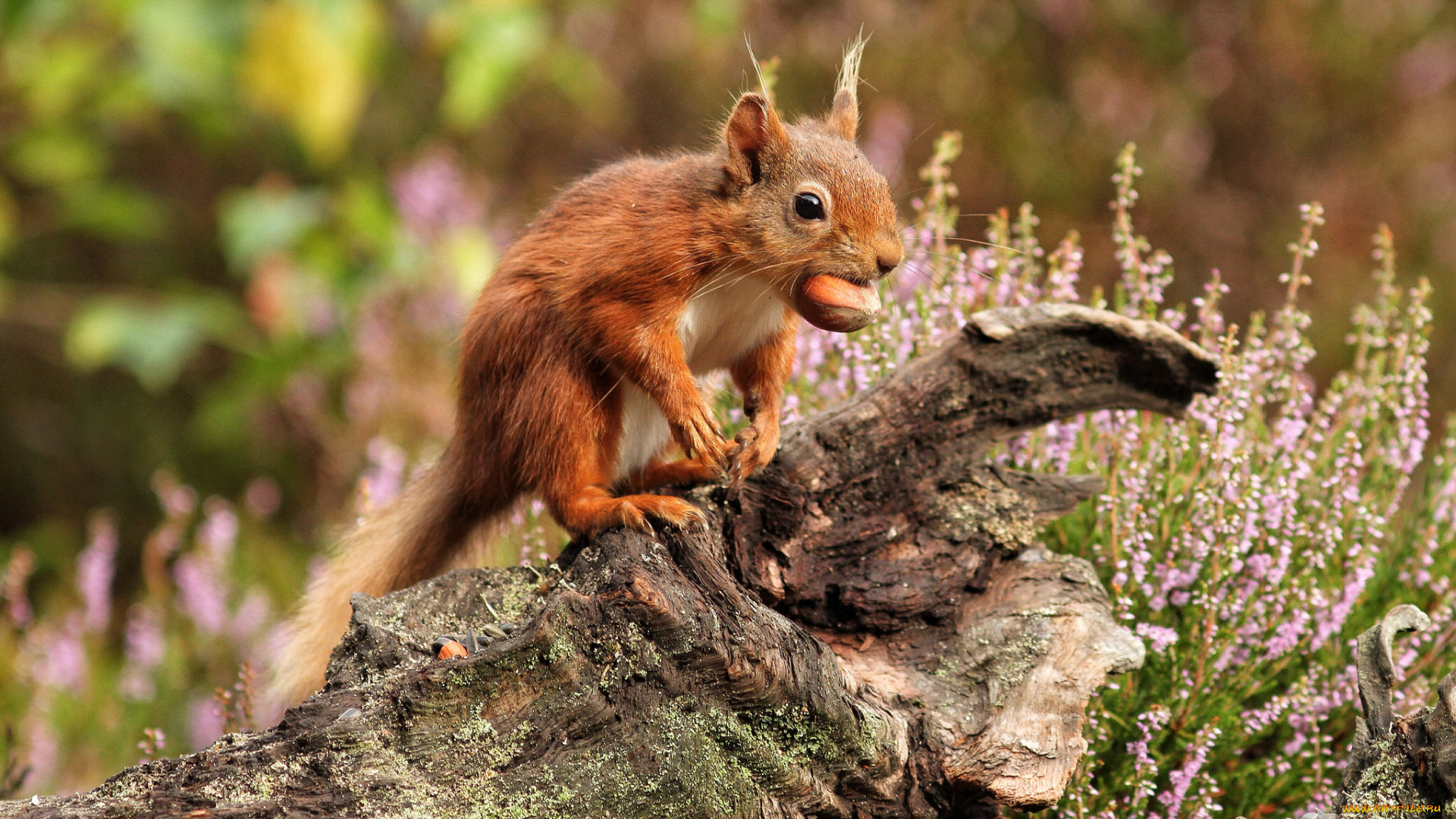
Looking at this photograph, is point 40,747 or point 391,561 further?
point 40,747

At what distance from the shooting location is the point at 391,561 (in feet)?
6.88

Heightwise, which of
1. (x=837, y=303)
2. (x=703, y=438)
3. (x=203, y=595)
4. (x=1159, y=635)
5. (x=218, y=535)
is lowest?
(x=1159, y=635)

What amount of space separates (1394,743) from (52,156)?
153 inches

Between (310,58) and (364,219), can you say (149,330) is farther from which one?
(310,58)

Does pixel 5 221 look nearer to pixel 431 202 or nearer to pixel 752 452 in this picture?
pixel 431 202

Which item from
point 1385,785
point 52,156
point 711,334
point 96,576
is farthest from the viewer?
point 52,156

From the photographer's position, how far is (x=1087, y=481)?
6.31 feet

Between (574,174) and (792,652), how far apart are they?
315 cm

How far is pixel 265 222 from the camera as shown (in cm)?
343

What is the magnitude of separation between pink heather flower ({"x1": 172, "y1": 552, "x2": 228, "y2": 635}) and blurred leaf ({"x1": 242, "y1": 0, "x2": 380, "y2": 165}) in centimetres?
118

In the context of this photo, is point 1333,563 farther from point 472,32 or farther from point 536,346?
point 472,32

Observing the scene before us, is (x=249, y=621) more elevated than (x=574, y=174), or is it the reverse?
(x=574, y=174)

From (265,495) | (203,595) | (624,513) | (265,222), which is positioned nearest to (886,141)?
(265,222)

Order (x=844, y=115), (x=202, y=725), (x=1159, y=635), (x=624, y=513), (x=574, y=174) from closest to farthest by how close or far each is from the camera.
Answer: (x=624, y=513)
(x=1159, y=635)
(x=844, y=115)
(x=202, y=725)
(x=574, y=174)
